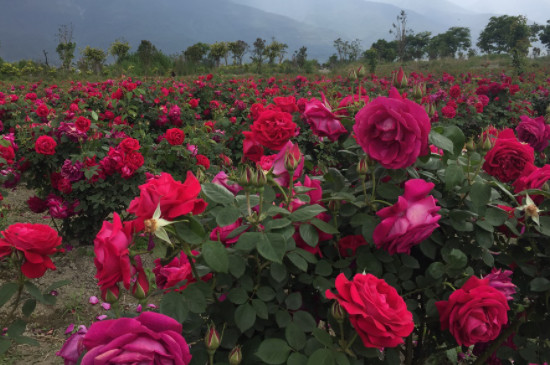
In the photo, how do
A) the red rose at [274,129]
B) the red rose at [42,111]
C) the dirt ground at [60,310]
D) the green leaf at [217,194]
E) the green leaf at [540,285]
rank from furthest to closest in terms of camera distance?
the red rose at [42,111] < the dirt ground at [60,310] < the red rose at [274,129] < the green leaf at [540,285] < the green leaf at [217,194]

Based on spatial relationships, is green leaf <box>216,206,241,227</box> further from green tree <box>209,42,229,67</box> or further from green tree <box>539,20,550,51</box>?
green tree <box>539,20,550,51</box>

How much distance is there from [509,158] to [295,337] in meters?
0.63

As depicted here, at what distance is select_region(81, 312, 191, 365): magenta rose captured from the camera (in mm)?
492

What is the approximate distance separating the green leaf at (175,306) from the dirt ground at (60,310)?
4.46 feet

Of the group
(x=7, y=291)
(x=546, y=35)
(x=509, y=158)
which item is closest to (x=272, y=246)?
(x=509, y=158)

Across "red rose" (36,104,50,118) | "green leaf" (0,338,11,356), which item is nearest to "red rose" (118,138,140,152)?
"red rose" (36,104,50,118)

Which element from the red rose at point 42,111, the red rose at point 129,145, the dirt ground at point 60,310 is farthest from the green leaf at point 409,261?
the red rose at point 42,111

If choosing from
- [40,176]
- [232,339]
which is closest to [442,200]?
[232,339]

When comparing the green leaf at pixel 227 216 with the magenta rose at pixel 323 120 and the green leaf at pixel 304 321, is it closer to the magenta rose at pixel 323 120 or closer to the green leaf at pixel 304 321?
the green leaf at pixel 304 321

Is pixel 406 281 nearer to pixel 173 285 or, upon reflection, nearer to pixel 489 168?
pixel 489 168

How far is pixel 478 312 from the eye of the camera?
0.67 metres

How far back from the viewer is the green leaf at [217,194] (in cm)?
71

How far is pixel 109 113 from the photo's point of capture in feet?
12.2

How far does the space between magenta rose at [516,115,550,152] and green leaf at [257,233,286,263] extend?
97 centimetres
